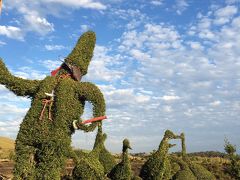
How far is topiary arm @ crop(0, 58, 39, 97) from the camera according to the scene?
8.62m

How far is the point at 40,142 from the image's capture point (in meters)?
8.23

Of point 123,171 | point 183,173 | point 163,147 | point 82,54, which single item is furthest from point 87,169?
point 183,173

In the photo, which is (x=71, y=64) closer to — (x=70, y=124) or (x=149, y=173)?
(x=70, y=124)

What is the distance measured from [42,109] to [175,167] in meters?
5.19

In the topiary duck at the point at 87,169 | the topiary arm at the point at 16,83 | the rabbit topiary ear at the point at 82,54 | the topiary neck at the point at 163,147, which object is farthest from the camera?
the topiary neck at the point at 163,147

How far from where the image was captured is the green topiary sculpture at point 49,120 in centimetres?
821

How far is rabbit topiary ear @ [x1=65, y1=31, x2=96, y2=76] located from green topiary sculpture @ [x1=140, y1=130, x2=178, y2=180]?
3.14m

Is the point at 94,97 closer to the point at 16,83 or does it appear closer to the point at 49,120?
the point at 49,120

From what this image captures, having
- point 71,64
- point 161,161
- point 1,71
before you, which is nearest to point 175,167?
point 161,161

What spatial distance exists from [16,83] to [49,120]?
115 cm

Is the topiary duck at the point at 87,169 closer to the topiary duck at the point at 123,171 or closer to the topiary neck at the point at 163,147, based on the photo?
the topiary duck at the point at 123,171

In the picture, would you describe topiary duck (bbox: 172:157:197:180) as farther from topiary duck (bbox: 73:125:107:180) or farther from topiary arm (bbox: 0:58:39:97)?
topiary arm (bbox: 0:58:39:97)

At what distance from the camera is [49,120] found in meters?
8.29

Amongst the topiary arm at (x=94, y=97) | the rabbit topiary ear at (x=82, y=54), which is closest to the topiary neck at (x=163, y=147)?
the topiary arm at (x=94, y=97)
